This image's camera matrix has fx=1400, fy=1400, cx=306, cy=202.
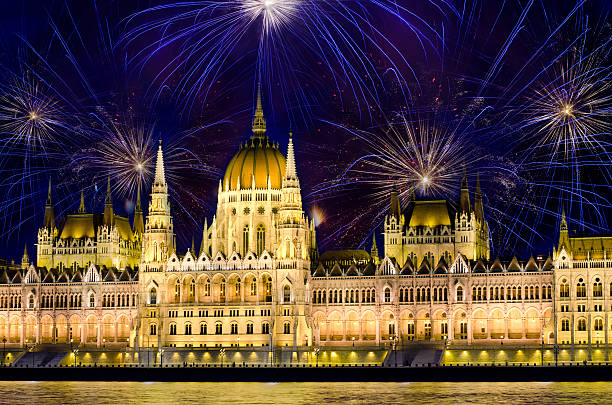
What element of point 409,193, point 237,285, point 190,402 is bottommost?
point 190,402

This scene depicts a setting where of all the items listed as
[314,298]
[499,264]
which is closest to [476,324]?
[499,264]

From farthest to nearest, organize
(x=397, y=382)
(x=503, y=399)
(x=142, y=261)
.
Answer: (x=142, y=261) → (x=397, y=382) → (x=503, y=399)

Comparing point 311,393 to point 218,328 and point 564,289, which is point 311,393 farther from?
point 564,289

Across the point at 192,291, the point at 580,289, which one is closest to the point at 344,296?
the point at 192,291

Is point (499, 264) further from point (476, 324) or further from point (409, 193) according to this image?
point (409, 193)

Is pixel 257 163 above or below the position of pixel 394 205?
above
